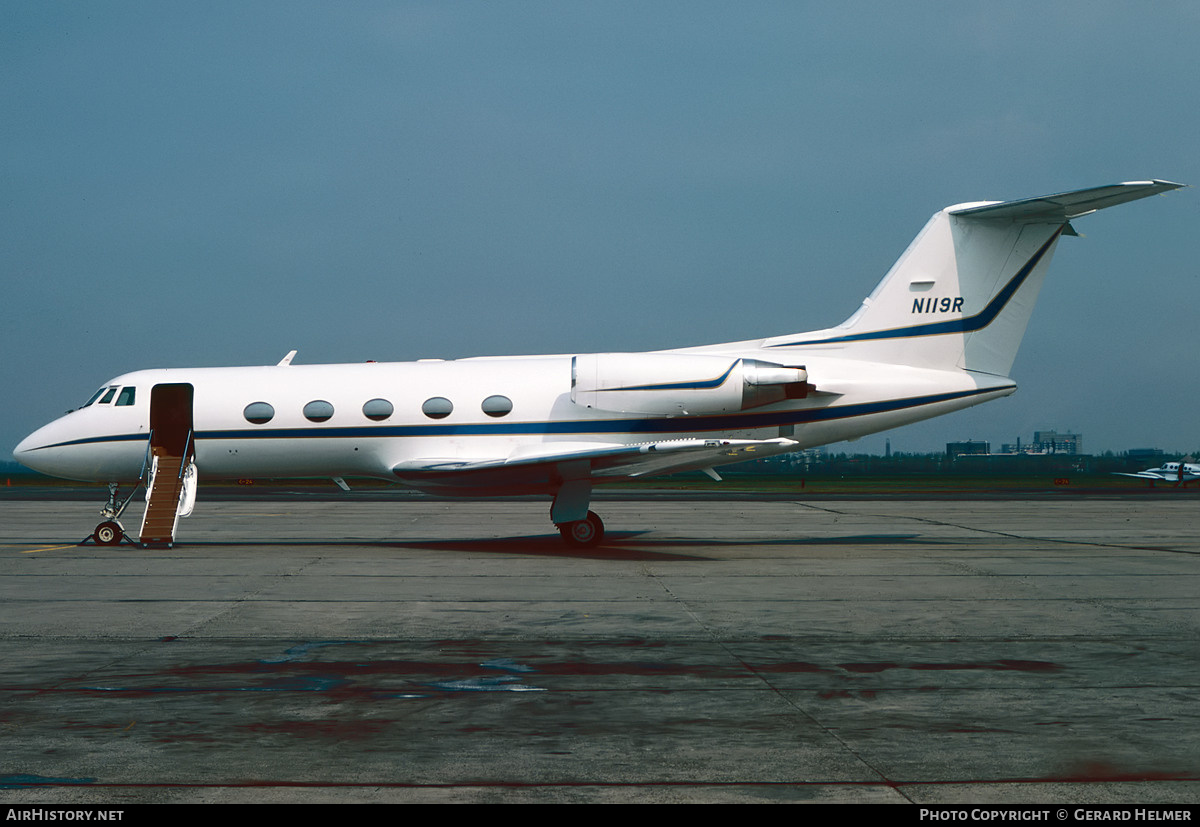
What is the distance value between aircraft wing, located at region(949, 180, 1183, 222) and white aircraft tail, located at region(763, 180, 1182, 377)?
0.05m

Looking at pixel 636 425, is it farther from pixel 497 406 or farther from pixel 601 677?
pixel 601 677

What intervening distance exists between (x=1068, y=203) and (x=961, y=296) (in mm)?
2399

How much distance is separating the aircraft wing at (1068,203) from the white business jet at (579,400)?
53mm

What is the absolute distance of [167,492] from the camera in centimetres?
1855

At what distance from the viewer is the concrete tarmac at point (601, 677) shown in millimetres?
5156

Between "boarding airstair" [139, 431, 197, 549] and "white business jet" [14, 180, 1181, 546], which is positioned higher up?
"white business jet" [14, 180, 1181, 546]

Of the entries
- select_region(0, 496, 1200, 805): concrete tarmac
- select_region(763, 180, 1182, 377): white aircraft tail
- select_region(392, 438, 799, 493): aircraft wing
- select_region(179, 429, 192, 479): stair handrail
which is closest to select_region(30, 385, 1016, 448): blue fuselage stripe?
select_region(392, 438, 799, 493): aircraft wing

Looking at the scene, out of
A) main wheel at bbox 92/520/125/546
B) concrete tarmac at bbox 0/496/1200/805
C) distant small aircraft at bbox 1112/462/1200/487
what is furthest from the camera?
distant small aircraft at bbox 1112/462/1200/487

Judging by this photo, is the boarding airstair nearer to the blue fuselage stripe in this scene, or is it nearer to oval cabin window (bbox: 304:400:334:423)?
the blue fuselage stripe

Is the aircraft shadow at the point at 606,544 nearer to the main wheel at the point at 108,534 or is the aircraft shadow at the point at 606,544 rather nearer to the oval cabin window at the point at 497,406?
the main wheel at the point at 108,534

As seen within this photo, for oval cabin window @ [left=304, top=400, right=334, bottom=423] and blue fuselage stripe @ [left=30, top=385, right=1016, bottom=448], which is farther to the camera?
oval cabin window @ [left=304, top=400, right=334, bottom=423]

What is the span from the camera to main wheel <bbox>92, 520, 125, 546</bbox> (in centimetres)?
1848
